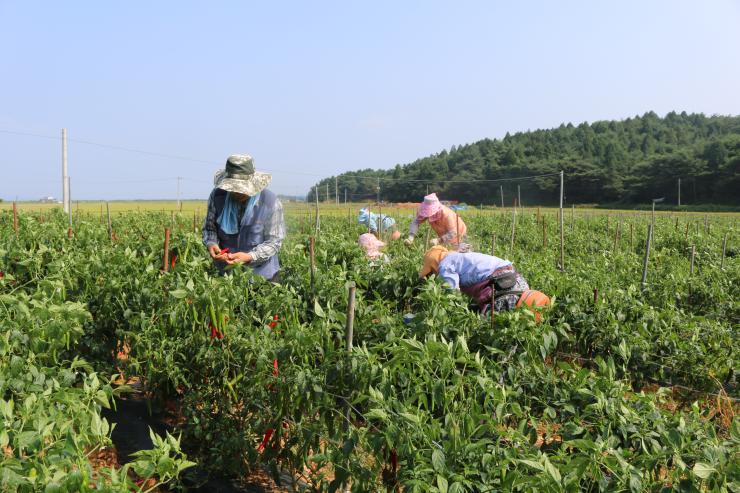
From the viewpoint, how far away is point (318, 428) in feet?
8.13

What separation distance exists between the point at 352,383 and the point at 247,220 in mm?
1795

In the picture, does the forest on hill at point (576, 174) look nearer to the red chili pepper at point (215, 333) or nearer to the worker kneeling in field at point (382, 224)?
the worker kneeling in field at point (382, 224)

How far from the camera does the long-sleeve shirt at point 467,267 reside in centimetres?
354

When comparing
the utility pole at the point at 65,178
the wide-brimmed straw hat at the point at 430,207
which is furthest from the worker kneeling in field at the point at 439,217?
the utility pole at the point at 65,178

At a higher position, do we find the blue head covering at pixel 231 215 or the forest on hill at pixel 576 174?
the forest on hill at pixel 576 174

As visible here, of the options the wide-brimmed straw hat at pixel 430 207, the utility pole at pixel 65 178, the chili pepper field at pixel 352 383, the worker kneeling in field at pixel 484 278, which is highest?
the utility pole at pixel 65 178

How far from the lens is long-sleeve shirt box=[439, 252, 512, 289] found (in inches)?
139

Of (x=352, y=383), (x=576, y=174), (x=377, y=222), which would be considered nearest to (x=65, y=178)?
(x=377, y=222)

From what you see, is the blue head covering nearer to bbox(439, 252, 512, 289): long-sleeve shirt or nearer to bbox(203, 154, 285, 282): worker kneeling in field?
bbox(203, 154, 285, 282): worker kneeling in field

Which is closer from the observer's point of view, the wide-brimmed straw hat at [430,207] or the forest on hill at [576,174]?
the wide-brimmed straw hat at [430,207]

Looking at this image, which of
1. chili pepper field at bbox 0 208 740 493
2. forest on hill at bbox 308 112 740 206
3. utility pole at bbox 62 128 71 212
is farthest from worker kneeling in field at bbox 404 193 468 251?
forest on hill at bbox 308 112 740 206

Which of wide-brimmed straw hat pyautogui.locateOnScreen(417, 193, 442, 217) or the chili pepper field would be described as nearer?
the chili pepper field

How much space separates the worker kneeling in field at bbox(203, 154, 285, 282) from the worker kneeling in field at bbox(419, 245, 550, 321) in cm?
104

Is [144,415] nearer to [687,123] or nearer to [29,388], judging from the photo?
[29,388]
